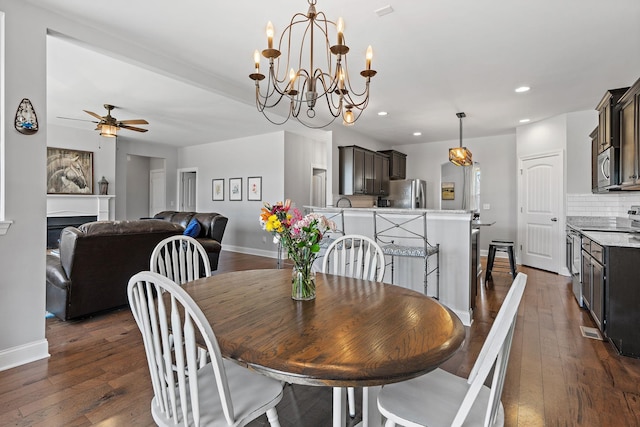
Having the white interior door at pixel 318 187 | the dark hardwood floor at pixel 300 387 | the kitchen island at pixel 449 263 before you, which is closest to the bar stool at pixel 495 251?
the kitchen island at pixel 449 263

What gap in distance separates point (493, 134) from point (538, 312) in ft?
14.5

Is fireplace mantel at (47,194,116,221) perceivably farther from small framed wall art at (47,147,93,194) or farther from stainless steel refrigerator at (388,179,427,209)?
stainless steel refrigerator at (388,179,427,209)

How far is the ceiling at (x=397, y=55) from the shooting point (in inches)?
101

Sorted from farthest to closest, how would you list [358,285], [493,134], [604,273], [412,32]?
[493,134] → [412,32] → [604,273] → [358,285]

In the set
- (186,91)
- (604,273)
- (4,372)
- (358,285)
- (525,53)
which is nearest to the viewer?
(358,285)

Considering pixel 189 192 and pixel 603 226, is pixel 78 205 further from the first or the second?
pixel 603 226

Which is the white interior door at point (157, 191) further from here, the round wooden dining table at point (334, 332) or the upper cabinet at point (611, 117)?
the upper cabinet at point (611, 117)

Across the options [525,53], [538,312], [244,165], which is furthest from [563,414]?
[244,165]

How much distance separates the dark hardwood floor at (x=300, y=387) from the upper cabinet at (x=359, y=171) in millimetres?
3439

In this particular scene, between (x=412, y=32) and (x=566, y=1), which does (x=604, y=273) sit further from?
(x=412, y=32)

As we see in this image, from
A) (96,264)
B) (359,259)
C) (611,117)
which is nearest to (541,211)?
(611,117)

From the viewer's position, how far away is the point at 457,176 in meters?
7.50

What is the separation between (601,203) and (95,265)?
6.56 meters

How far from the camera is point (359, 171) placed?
6184mm
